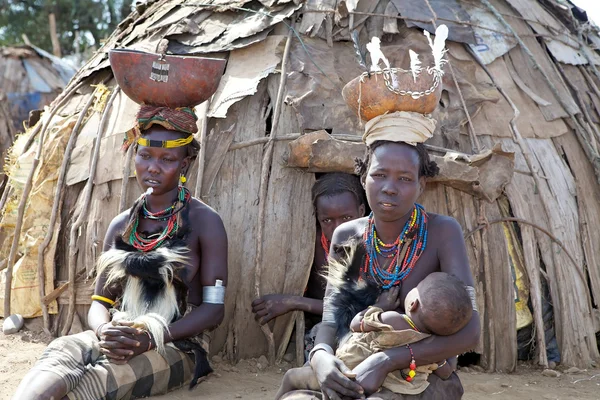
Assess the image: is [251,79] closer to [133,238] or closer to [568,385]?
[133,238]

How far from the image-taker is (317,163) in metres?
4.11

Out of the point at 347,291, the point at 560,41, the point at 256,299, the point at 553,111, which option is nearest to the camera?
the point at 347,291

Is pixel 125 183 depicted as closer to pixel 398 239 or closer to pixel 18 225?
pixel 18 225

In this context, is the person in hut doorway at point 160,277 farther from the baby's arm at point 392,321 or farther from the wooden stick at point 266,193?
the baby's arm at point 392,321

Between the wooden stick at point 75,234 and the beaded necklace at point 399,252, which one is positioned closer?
the beaded necklace at point 399,252

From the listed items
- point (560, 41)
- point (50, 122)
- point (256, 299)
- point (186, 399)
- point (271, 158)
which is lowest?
point (186, 399)

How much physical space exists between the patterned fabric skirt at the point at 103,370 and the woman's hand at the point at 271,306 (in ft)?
2.13

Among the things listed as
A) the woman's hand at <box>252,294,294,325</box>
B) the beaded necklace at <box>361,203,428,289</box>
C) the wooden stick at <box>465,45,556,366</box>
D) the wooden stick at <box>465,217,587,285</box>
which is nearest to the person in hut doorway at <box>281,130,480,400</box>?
the beaded necklace at <box>361,203,428,289</box>

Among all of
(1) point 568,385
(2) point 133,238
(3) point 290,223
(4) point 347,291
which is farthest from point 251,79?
(1) point 568,385

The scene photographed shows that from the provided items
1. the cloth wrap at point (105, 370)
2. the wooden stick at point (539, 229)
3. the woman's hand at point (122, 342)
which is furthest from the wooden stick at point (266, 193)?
the wooden stick at point (539, 229)

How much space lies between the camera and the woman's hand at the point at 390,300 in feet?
9.98

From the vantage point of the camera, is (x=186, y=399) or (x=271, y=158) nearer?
(x=186, y=399)

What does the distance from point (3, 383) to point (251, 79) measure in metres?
2.21

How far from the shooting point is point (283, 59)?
14.8 ft
